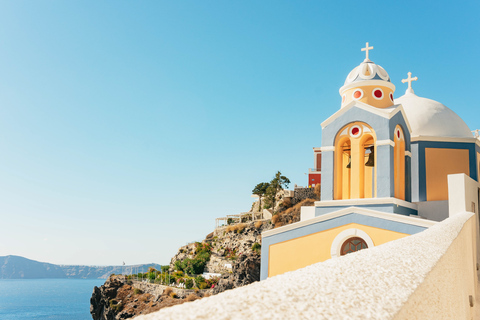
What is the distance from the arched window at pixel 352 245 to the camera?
8695 millimetres

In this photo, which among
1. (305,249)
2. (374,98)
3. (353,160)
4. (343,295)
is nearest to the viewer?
(343,295)

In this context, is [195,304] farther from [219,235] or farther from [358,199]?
[219,235]

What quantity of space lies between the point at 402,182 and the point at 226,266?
2865 centimetres

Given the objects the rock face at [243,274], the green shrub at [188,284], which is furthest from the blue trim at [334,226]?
the green shrub at [188,284]

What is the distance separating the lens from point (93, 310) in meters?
40.9

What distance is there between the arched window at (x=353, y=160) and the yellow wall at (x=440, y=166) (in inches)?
120

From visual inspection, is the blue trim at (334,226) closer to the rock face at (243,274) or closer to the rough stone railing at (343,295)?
the rough stone railing at (343,295)

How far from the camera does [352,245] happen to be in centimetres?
874

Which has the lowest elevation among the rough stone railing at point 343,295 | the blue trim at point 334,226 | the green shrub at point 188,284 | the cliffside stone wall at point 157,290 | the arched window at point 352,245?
the cliffside stone wall at point 157,290

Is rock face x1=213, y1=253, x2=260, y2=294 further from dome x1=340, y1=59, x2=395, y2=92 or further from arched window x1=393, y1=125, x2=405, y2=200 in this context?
dome x1=340, y1=59, x2=395, y2=92

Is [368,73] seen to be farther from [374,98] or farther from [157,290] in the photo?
Result: [157,290]

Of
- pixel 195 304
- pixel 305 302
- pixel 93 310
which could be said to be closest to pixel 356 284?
pixel 305 302

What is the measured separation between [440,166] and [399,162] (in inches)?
121

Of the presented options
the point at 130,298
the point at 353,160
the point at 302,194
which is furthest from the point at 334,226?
the point at 130,298
